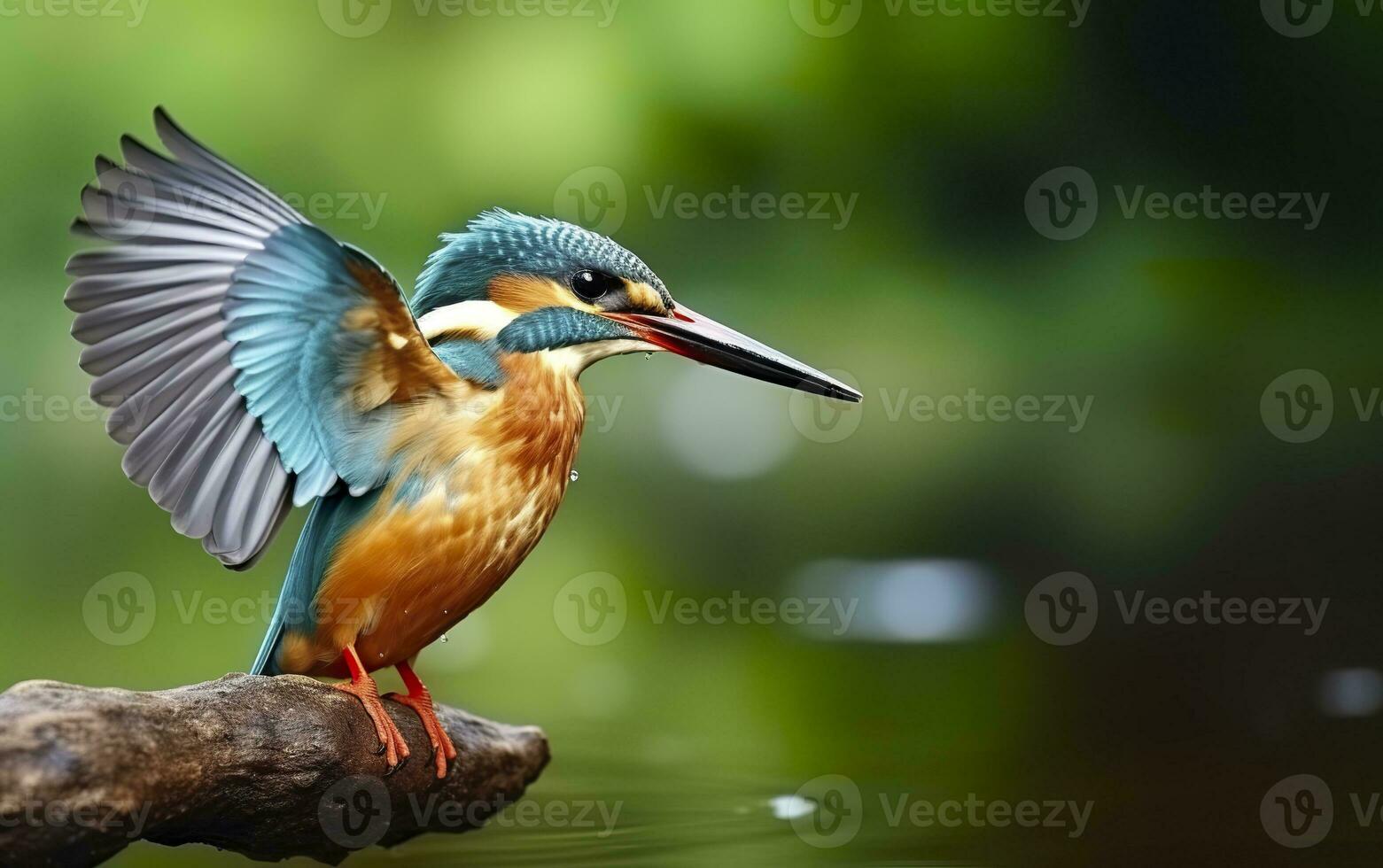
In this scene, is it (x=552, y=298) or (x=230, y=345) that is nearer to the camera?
(x=230, y=345)

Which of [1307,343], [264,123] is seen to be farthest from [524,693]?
[1307,343]

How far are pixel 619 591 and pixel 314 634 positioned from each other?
3153 mm

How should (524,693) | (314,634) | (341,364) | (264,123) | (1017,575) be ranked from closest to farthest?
(341,364) → (314,634) → (524,693) → (1017,575) → (264,123)

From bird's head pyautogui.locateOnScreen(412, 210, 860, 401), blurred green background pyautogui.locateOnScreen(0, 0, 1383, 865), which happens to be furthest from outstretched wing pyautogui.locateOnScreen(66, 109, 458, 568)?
blurred green background pyautogui.locateOnScreen(0, 0, 1383, 865)

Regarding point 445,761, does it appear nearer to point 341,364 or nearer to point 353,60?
point 341,364

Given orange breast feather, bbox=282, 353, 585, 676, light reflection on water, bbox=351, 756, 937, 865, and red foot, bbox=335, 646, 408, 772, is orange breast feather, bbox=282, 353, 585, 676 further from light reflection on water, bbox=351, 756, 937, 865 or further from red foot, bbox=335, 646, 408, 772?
light reflection on water, bbox=351, 756, 937, 865

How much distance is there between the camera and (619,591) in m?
4.79

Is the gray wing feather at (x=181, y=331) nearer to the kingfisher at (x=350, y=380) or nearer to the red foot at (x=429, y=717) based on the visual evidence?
the kingfisher at (x=350, y=380)

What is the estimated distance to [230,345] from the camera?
154cm

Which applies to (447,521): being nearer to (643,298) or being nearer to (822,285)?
(643,298)

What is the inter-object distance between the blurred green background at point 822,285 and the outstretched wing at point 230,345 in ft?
7.65

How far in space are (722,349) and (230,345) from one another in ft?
1.95

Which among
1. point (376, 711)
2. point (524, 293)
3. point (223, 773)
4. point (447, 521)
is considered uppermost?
point (524, 293)

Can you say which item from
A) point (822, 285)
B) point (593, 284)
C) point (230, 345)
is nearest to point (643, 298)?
point (593, 284)
